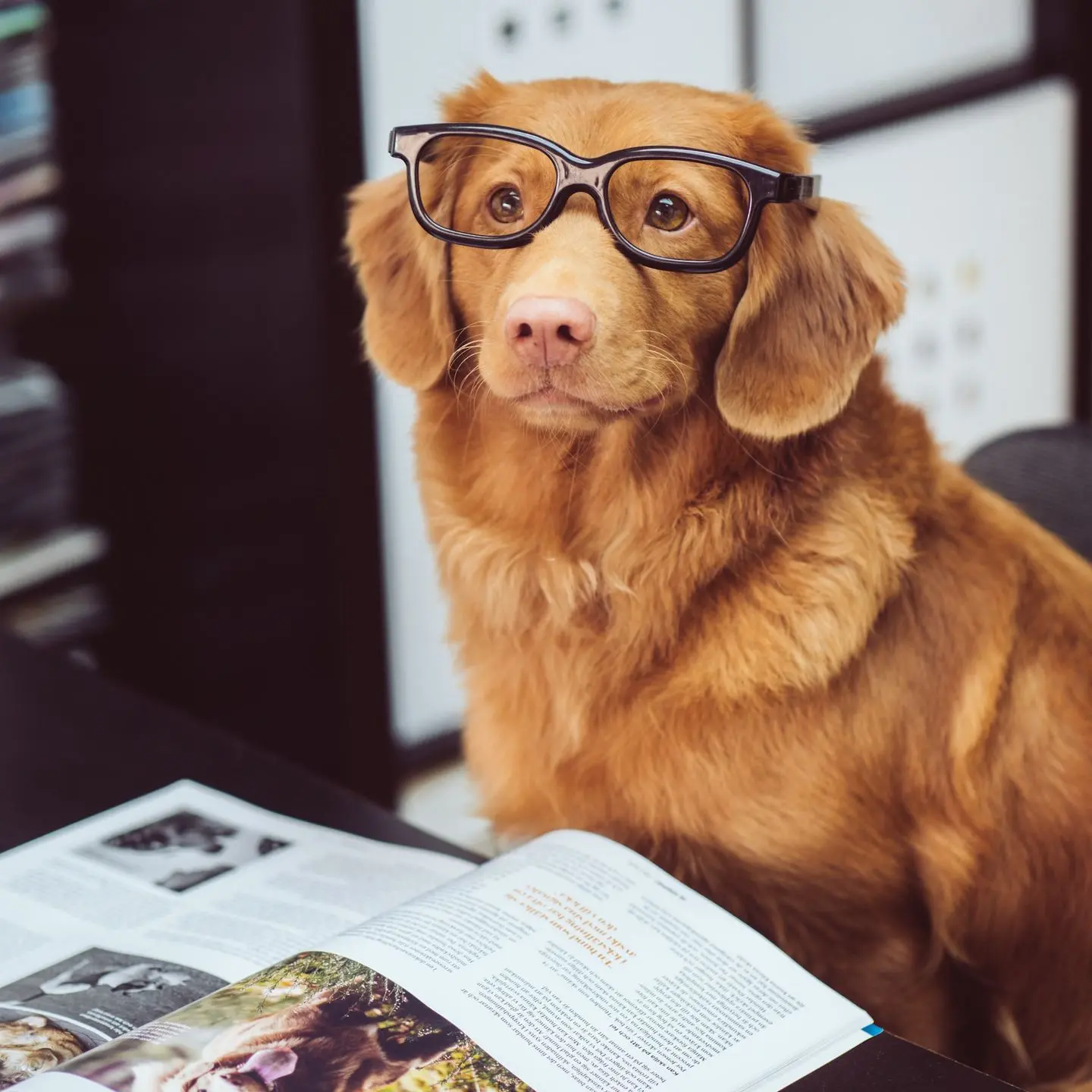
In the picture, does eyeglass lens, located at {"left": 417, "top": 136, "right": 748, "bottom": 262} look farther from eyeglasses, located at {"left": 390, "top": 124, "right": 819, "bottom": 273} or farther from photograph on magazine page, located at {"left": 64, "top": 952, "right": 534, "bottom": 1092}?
photograph on magazine page, located at {"left": 64, "top": 952, "right": 534, "bottom": 1092}

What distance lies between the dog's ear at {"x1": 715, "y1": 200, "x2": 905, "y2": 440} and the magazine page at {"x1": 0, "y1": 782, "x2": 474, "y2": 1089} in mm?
435

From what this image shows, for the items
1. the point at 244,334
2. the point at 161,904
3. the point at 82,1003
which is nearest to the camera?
the point at 82,1003

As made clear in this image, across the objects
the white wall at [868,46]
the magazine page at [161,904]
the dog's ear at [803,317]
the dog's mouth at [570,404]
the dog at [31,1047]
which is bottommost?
the dog at [31,1047]

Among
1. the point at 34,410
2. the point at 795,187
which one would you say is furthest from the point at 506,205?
the point at 34,410

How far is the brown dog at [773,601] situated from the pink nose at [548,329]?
3cm

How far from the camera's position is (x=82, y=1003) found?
95 centimetres

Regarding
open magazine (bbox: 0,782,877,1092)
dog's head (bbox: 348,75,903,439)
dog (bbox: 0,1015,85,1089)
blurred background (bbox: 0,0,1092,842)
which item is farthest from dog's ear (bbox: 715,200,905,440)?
blurred background (bbox: 0,0,1092,842)

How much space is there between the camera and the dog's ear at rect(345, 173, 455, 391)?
124 cm

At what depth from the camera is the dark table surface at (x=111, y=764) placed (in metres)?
1.16

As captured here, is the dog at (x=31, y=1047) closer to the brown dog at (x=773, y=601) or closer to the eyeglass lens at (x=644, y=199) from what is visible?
the brown dog at (x=773, y=601)

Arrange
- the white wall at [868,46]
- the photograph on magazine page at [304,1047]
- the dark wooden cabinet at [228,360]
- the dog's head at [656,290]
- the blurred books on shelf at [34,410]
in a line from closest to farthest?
the photograph on magazine page at [304,1047], the dog's head at [656,290], the dark wooden cabinet at [228,360], the blurred books on shelf at [34,410], the white wall at [868,46]

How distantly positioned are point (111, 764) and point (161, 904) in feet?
0.65

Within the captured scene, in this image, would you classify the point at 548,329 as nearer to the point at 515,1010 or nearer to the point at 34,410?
the point at 515,1010

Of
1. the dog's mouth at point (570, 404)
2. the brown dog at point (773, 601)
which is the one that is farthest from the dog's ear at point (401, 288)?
the dog's mouth at point (570, 404)
